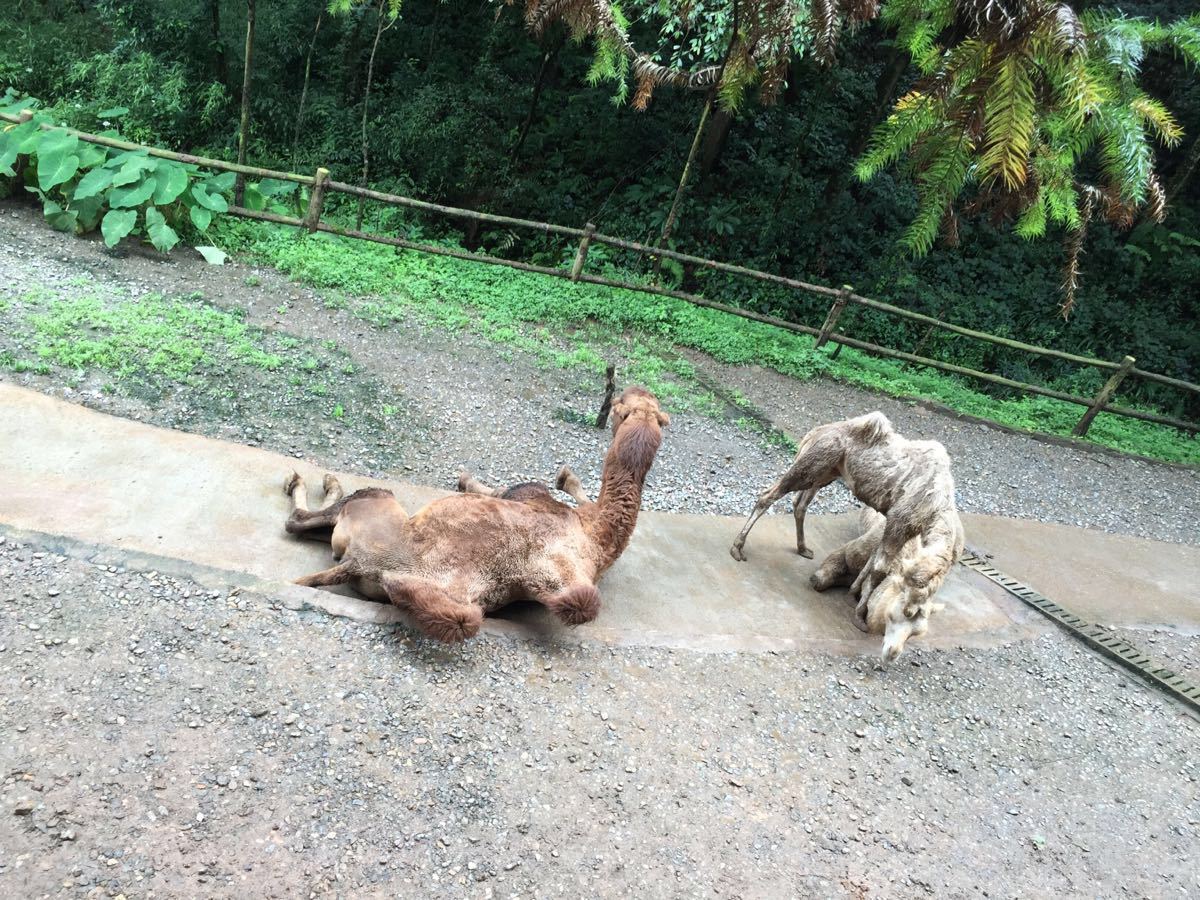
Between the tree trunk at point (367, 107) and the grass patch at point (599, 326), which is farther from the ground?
the tree trunk at point (367, 107)

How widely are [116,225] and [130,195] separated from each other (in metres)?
0.47

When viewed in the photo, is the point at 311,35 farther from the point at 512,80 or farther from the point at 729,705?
the point at 729,705

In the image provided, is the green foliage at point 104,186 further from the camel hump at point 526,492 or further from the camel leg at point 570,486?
the camel hump at point 526,492

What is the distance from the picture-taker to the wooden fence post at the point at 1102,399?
10469 mm

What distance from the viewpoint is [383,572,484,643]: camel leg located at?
3799 mm

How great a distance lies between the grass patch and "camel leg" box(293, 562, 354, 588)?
441cm

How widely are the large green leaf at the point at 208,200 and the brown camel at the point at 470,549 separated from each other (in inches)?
212

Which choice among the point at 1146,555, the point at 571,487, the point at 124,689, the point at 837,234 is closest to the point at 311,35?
the point at 837,234

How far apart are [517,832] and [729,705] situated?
149cm

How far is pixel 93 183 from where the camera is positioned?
8.00m

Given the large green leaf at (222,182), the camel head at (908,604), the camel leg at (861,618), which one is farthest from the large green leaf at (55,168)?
the camel head at (908,604)

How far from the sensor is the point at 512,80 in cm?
1480

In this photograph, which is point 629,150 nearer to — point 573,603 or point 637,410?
point 637,410

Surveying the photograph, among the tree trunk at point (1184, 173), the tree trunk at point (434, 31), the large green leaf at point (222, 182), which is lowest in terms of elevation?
the large green leaf at point (222, 182)
